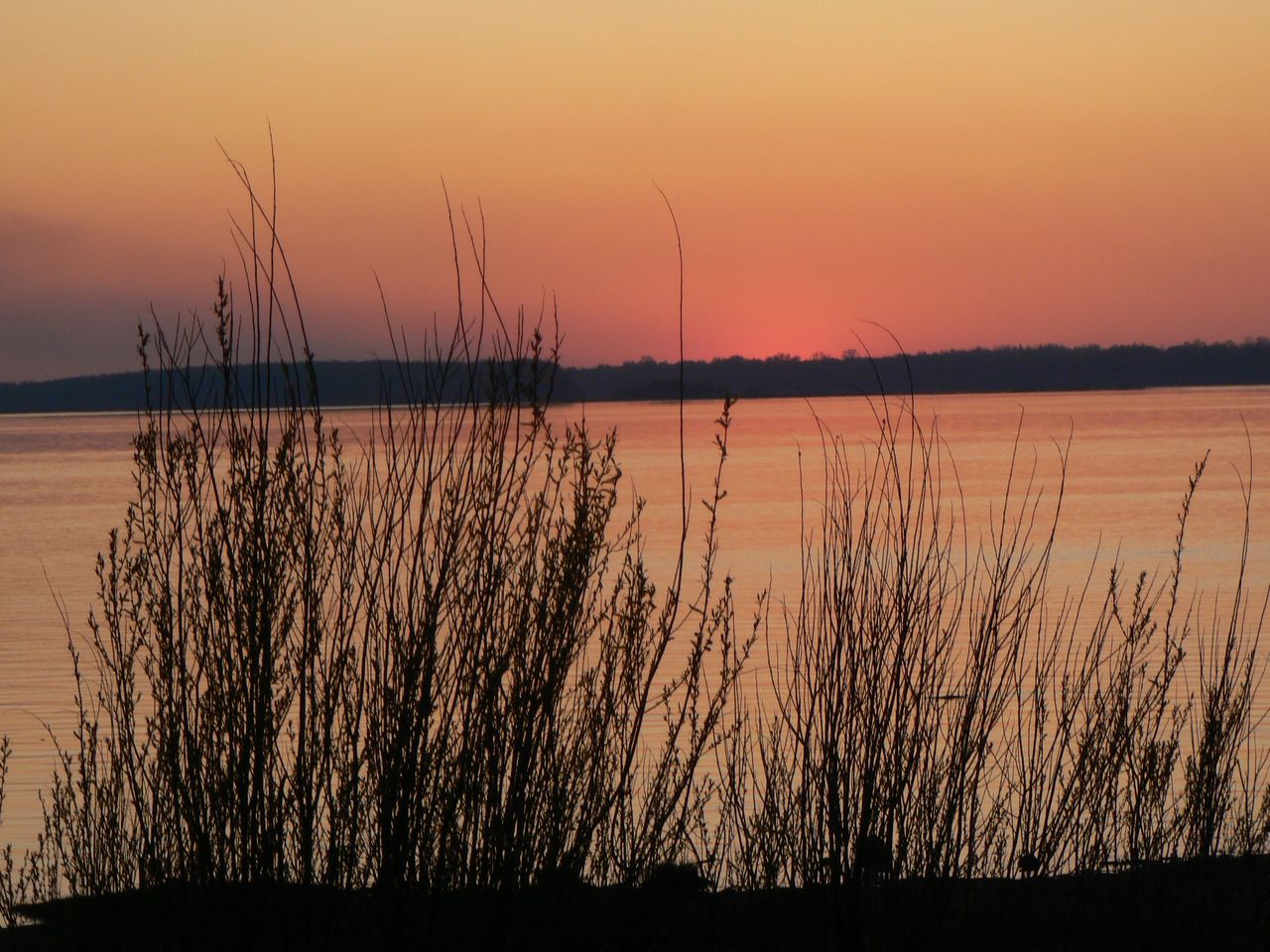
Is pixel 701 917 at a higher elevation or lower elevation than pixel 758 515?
higher

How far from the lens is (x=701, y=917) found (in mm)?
6332

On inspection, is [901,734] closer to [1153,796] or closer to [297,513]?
[1153,796]

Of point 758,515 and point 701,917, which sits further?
point 758,515

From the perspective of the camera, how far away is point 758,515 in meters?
38.2

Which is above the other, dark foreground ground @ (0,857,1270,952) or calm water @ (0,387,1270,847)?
dark foreground ground @ (0,857,1270,952)

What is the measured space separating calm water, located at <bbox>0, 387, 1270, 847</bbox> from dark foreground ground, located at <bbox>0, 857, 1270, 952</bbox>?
1.95m

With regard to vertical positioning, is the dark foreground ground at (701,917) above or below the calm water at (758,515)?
above

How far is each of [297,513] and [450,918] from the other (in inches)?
60.9

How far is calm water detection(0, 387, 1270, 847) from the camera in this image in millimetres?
16594

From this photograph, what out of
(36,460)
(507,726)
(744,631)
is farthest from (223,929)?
(36,460)

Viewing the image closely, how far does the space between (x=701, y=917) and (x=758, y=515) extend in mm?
32044

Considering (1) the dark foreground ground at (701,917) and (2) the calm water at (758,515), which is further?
(2) the calm water at (758,515)

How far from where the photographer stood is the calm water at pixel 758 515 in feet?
54.4

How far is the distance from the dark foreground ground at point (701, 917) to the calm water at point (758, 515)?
1945 mm
